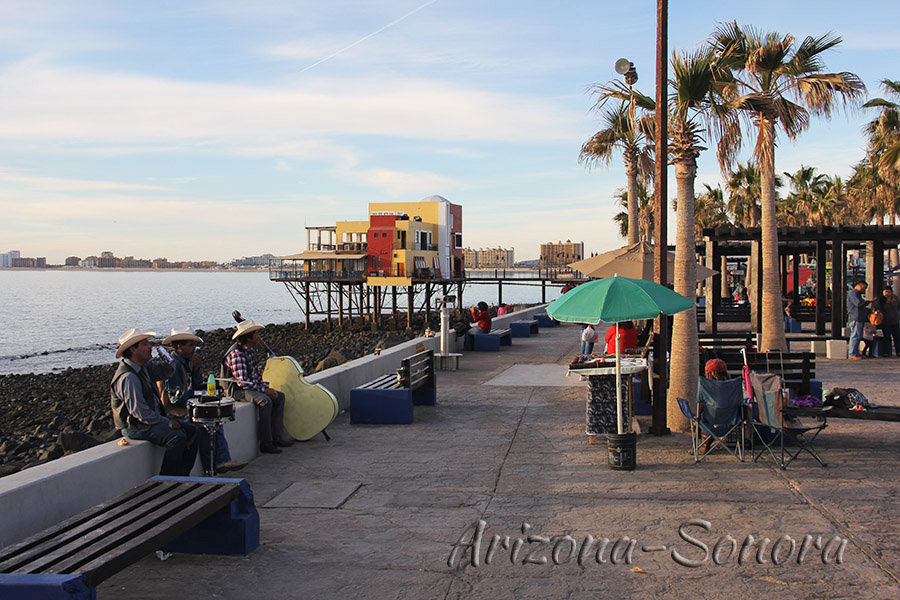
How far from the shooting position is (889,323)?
1705 centimetres

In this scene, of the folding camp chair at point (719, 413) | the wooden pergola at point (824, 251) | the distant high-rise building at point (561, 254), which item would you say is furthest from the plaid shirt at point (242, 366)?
the distant high-rise building at point (561, 254)

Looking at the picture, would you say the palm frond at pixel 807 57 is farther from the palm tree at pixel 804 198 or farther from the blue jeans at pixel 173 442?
the palm tree at pixel 804 198

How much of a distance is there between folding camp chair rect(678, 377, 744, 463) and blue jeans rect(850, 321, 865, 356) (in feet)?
35.1

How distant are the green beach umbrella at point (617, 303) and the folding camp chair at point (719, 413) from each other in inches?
33.0

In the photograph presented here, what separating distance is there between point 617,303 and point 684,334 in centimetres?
205

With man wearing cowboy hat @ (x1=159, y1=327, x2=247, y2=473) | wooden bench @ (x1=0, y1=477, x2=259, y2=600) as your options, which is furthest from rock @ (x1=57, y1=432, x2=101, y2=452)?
wooden bench @ (x1=0, y1=477, x2=259, y2=600)

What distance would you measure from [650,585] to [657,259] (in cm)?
516

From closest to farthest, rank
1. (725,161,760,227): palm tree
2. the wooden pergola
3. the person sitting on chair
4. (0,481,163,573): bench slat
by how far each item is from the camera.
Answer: (0,481,163,573): bench slat
the person sitting on chair
the wooden pergola
(725,161,760,227): palm tree

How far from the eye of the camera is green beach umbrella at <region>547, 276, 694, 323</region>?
7.46 m

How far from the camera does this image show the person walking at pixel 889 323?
55.9 feet

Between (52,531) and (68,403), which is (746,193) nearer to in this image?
→ (68,403)

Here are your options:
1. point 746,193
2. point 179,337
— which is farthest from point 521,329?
point 746,193

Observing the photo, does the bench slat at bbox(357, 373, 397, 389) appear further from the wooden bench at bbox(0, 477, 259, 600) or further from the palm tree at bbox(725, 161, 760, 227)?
the palm tree at bbox(725, 161, 760, 227)

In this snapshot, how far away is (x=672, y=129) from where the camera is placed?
9.82 metres
